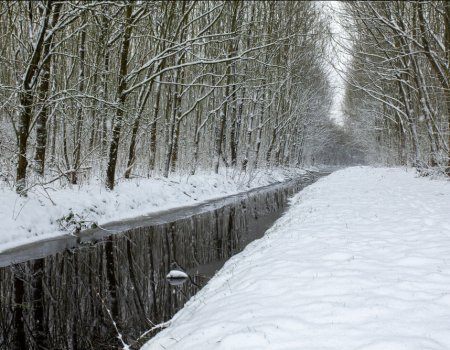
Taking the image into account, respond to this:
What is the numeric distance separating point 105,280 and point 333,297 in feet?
14.2

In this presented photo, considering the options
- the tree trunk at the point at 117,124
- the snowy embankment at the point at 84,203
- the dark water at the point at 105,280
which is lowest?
the dark water at the point at 105,280

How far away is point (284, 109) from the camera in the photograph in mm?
30375

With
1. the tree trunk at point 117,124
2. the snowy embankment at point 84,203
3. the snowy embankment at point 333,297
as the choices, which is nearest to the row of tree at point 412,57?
the snowy embankment at point 333,297

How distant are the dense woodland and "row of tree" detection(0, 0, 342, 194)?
84 millimetres

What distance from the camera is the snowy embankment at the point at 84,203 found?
27.8ft

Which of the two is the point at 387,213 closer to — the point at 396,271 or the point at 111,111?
the point at 396,271

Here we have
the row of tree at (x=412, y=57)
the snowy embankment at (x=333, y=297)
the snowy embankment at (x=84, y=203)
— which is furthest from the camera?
the row of tree at (x=412, y=57)

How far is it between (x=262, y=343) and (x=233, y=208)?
39.8 feet

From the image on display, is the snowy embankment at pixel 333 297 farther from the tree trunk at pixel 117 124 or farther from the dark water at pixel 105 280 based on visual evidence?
the tree trunk at pixel 117 124

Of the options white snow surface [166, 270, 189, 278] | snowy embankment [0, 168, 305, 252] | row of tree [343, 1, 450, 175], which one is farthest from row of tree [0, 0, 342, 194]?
white snow surface [166, 270, 189, 278]

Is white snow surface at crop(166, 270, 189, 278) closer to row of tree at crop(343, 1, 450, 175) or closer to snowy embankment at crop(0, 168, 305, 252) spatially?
snowy embankment at crop(0, 168, 305, 252)

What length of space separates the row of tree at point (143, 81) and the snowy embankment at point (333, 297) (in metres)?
6.46

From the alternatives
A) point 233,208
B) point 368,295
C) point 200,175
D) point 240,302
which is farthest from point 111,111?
point 368,295

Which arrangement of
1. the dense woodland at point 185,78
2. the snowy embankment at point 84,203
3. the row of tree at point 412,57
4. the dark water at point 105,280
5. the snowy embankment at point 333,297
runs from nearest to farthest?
1. the snowy embankment at point 333,297
2. the dark water at point 105,280
3. the snowy embankment at point 84,203
4. the dense woodland at point 185,78
5. the row of tree at point 412,57
